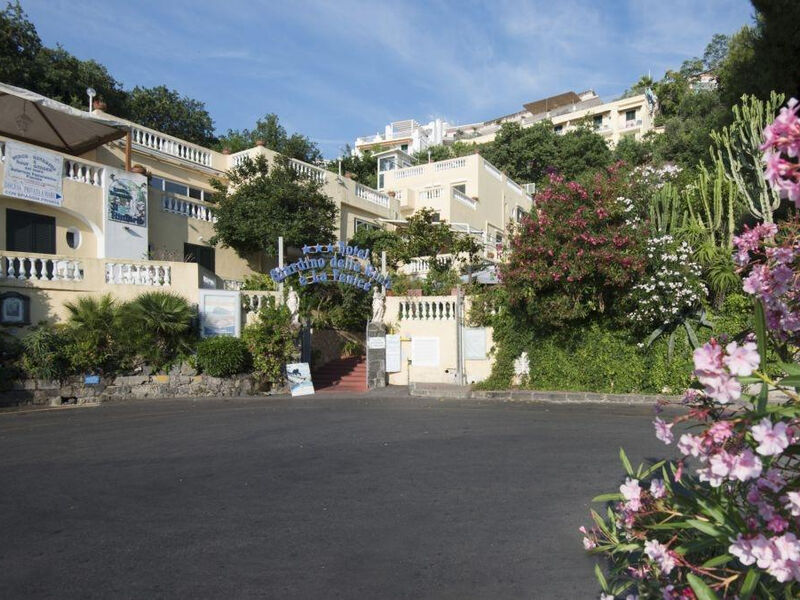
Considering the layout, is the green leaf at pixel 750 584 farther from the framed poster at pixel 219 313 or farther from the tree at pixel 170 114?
the tree at pixel 170 114

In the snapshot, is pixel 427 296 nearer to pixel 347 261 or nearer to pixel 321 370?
pixel 347 261

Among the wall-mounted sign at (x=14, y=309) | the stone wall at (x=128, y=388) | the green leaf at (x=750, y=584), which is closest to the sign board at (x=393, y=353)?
the stone wall at (x=128, y=388)

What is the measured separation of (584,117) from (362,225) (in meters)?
38.0

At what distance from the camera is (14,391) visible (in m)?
13.1

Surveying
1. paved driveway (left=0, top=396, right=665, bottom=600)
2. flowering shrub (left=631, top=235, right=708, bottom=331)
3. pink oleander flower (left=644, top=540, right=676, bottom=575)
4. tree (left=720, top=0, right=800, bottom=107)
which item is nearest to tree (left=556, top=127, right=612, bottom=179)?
tree (left=720, top=0, right=800, bottom=107)

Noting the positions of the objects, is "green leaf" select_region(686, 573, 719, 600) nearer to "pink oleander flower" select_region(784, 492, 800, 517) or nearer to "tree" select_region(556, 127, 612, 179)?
"pink oleander flower" select_region(784, 492, 800, 517)

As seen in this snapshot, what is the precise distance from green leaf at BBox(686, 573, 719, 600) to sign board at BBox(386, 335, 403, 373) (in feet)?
46.9

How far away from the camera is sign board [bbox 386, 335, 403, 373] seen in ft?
54.0

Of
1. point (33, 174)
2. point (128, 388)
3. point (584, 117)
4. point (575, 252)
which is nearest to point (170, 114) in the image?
point (33, 174)

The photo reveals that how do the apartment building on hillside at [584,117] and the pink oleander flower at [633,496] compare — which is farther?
the apartment building on hillside at [584,117]

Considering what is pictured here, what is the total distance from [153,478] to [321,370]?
12197 mm

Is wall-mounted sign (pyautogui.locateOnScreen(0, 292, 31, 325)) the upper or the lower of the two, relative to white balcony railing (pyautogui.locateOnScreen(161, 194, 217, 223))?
lower

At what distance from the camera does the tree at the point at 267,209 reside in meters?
19.8

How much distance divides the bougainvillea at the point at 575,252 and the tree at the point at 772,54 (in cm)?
446
